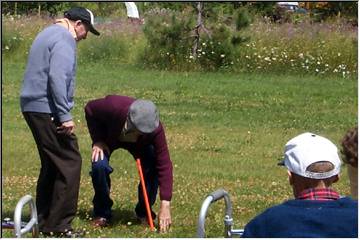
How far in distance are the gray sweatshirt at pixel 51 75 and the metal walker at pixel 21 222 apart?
0.77m

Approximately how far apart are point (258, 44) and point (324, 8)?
11.7ft

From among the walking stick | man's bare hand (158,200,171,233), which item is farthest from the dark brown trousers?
man's bare hand (158,200,171,233)

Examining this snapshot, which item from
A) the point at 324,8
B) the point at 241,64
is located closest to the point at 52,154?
the point at 241,64

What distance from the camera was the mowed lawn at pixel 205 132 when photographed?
23.4 feet

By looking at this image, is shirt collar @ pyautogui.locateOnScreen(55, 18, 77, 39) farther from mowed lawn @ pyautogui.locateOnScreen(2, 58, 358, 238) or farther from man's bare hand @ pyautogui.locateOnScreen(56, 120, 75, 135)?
mowed lawn @ pyautogui.locateOnScreen(2, 58, 358, 238)

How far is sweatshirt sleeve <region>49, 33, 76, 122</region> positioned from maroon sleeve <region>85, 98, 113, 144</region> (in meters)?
0.38

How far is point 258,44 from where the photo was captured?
63.5ft

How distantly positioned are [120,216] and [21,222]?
1513mm

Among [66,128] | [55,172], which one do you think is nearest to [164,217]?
[55,172]

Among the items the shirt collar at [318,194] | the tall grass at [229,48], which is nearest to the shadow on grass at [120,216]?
the shirt collar at [318,194]

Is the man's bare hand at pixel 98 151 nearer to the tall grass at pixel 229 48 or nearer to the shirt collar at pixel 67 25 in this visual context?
the shirt collar at pixel 67 25

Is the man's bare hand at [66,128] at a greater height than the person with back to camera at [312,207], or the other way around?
the man's bare hand at [66,128]

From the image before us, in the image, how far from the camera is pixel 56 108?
5879 mm

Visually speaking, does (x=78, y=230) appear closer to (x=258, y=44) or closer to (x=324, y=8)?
(x=258, y=44)
